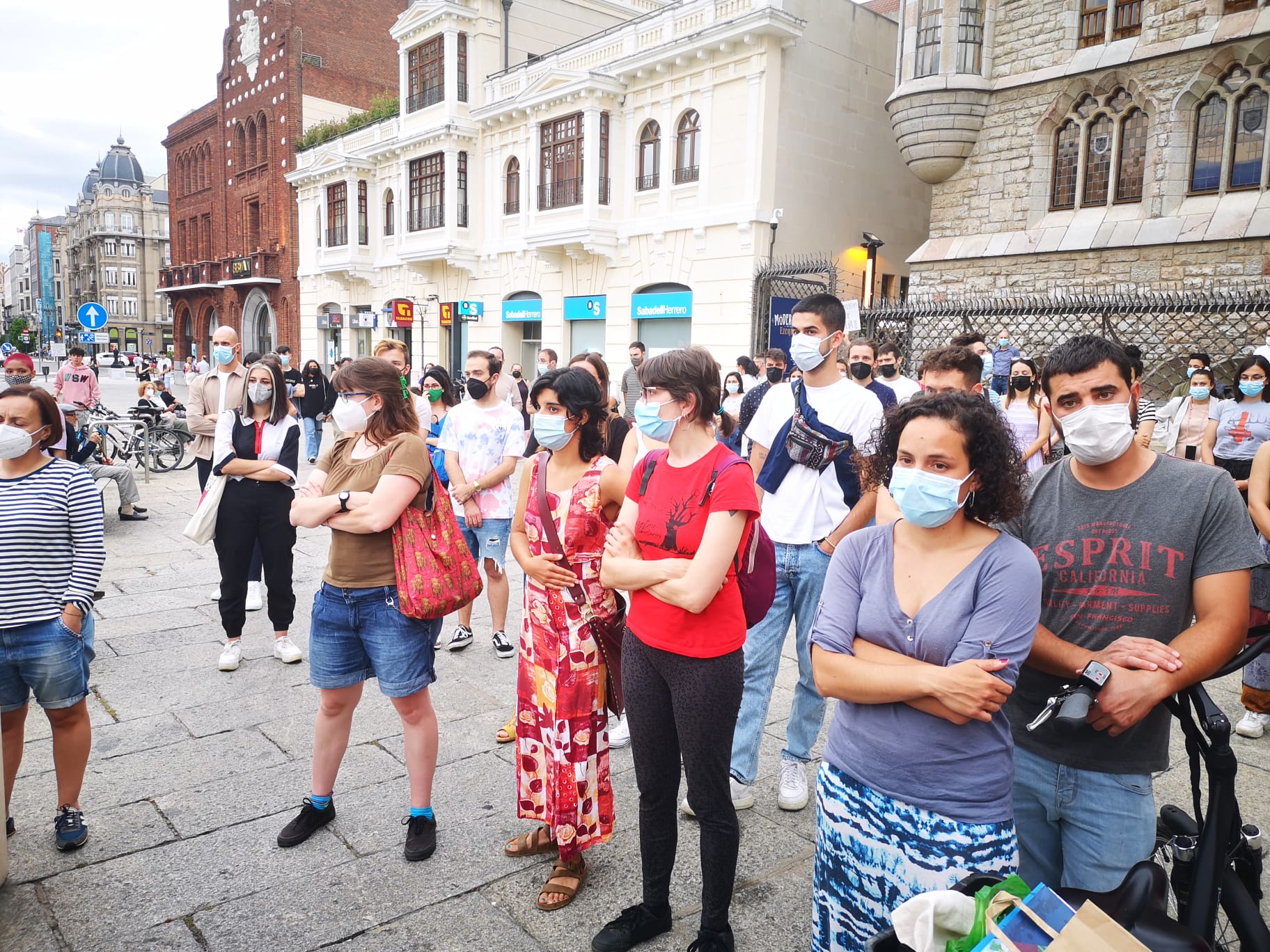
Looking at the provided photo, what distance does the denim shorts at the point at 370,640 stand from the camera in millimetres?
3234

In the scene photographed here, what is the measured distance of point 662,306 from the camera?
20688 mm

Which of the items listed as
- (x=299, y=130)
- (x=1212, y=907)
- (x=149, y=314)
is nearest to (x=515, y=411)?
(x=1212, y=907)

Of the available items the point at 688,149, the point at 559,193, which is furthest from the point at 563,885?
the point at 559,193

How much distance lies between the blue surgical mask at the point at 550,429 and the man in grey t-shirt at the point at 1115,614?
1.71 metres

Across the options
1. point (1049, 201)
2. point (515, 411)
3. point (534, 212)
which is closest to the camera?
point (515, 411)

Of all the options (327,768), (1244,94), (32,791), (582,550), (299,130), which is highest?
(299,130)

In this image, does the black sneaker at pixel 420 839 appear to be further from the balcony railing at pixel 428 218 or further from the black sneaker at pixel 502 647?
the balcony railing at pixel 428 218

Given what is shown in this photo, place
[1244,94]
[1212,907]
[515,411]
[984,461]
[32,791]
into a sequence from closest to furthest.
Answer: [1212,907] < [984,461] < [32,791] < [515,411] < [1244,94]

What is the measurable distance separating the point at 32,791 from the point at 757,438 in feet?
11.9

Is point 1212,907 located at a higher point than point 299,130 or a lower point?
lower

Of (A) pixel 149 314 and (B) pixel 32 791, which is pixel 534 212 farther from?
(A) pixel 149 314

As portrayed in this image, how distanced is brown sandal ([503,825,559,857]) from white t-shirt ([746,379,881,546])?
5.09 feet

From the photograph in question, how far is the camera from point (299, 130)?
34906mm

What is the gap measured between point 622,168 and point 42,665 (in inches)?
805
